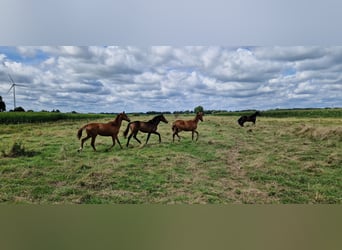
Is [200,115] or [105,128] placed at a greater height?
[200,115]

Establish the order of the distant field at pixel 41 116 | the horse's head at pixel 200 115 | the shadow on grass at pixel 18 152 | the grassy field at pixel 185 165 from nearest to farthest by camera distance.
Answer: the grassy field at pixel 185 165 < the shadow on grass at pixel 18 152 < the distant field at pixel 41 116 < the horse's head at pixel 200 115

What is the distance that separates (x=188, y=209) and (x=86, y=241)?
3.76 ft

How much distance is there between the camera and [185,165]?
178 inches

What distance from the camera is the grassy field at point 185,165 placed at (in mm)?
4289

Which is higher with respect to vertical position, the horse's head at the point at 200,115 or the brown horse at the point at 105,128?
the horse's head at the point at 200,115

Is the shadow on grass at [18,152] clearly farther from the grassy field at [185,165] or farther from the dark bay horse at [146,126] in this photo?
the dark bay horse at [146,126]

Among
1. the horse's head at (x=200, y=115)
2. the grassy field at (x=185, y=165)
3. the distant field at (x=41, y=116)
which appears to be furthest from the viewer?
the horse's head at (x=200, y=115)

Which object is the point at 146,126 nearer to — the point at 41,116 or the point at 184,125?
the point at 184,125

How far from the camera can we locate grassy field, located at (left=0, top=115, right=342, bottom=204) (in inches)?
169

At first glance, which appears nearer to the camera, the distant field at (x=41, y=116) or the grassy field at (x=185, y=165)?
the grassy field at (x=185, y=165)

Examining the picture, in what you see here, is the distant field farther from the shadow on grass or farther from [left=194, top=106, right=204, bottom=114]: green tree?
[left=194, top=106, right=204, bottom=114]: green tree

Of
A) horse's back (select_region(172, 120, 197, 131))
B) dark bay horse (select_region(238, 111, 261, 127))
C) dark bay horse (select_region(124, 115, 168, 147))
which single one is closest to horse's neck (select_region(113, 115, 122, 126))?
dark bay horse (select_region(124, 115, 168, 147))

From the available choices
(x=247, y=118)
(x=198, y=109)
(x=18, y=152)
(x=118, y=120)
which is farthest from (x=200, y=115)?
(x=18, y=152)

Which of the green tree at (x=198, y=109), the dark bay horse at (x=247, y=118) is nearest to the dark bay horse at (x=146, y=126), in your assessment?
the green tree at (x=198, y=109)
